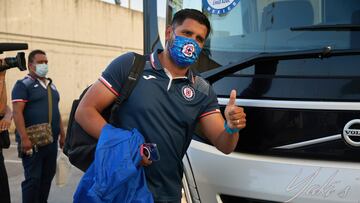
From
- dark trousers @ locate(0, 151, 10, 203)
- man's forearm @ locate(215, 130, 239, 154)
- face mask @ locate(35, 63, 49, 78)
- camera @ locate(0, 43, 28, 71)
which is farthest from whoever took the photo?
face mask @ locate(35, 63, 49, 78)

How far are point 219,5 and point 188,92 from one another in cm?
66

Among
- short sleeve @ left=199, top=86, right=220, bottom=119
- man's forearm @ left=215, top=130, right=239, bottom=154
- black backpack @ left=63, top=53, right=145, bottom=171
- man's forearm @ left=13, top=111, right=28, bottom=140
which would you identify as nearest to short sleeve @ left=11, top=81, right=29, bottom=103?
man's forearm @ left=13, top=111, right=28, bottom=140

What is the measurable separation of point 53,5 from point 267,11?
10.3 meters

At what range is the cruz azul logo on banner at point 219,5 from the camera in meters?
2.45

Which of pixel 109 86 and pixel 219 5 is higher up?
pixel 219 5

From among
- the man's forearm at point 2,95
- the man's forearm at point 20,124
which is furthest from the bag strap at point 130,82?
the man's forearm at point 20,124

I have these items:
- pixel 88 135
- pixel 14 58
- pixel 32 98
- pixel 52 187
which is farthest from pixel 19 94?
pixel 88 135

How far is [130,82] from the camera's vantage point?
1985 millimetres

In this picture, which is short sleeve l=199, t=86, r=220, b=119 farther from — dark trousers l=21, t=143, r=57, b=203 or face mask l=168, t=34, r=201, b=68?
dark trousers l=21, t=143, r=57, b=203

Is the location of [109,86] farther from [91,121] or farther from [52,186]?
[52,186]

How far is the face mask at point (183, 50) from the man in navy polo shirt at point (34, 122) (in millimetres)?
2745

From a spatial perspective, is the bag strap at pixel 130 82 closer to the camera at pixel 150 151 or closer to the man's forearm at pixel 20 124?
the camera at pixel 150 151

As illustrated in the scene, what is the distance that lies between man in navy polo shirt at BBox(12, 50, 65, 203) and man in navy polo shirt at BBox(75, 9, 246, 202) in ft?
8.38

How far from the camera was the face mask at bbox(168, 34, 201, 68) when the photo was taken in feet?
6.64
